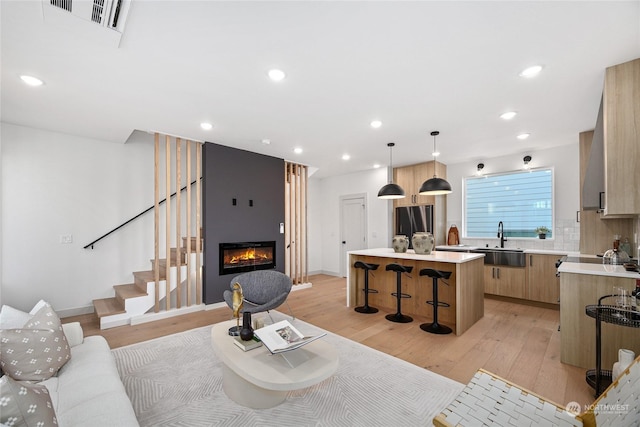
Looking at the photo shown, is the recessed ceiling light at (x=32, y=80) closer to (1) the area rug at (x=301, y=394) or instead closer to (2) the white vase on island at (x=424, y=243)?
(1) the area rug at (x=301, y=394)

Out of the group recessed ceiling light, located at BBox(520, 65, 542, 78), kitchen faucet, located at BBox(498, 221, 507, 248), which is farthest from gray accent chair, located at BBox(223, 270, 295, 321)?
kitchen faucet, located at BBox(498, 221, 507, 248)

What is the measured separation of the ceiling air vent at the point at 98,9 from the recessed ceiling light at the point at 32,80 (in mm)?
1318

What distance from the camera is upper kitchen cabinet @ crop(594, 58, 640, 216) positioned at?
238cm

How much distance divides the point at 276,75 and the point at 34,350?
2.64 meters

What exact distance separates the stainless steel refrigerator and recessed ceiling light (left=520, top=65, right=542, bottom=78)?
11.8ft

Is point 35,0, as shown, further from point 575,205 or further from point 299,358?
point 575,205

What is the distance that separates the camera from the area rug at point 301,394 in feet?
6.68

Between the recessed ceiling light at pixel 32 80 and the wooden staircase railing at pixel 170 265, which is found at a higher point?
the recessed ceiling light at pixel 32 80

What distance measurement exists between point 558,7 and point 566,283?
2385 millimetres

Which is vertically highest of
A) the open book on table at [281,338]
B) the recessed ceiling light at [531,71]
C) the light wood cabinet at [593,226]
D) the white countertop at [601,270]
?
the recessed ceiling light at [531,71]

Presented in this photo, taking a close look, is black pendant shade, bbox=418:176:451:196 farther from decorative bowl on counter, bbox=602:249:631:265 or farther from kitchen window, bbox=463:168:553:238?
kitchen window, bbox=463:168:553:238

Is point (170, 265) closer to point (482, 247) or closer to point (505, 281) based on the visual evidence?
point (505, 281)

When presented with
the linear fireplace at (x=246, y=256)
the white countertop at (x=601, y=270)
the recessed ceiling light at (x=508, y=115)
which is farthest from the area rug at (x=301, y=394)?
the recessed ceiling light at (x=508, y=115)

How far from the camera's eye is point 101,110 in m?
3.43
